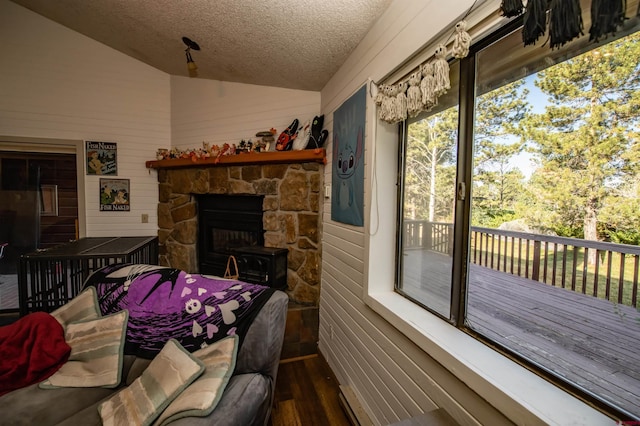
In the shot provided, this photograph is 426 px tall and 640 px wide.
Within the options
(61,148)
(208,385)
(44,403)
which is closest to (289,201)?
(208,385)

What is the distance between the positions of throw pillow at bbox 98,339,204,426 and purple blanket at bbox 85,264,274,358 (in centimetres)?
12

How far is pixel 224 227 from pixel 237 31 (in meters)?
2.08

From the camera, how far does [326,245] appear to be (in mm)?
2504

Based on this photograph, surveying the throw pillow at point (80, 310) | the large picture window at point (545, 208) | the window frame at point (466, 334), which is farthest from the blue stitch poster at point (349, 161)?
the throw pillow at point (80, 310)

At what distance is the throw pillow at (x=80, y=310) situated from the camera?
160 centimetres

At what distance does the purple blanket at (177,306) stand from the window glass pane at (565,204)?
3.74 ft

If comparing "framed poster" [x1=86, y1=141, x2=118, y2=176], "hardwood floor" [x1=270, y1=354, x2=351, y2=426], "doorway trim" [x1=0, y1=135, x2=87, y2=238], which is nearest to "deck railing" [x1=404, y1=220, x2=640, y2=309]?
"hardwood floor" [x1=270, y1=354, x2=351, y2=426]

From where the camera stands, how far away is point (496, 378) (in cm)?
85

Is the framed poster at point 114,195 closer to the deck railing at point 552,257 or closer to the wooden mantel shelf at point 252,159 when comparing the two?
the wooden mantel shelf at point 252,159

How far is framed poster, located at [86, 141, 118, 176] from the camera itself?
10.5 feet

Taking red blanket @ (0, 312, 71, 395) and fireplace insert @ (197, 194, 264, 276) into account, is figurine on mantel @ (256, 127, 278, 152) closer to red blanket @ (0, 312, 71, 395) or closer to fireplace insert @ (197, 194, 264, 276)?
fireplace insert @ (197, 194, 264, 276)

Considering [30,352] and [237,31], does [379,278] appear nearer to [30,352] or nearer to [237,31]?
[30,352]

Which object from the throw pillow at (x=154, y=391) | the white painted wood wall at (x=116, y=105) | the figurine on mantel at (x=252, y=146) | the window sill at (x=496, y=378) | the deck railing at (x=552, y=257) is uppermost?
the white painted wood wall at (x=116, y=105)

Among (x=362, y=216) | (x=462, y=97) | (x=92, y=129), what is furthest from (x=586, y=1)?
(x=92, y=129)
